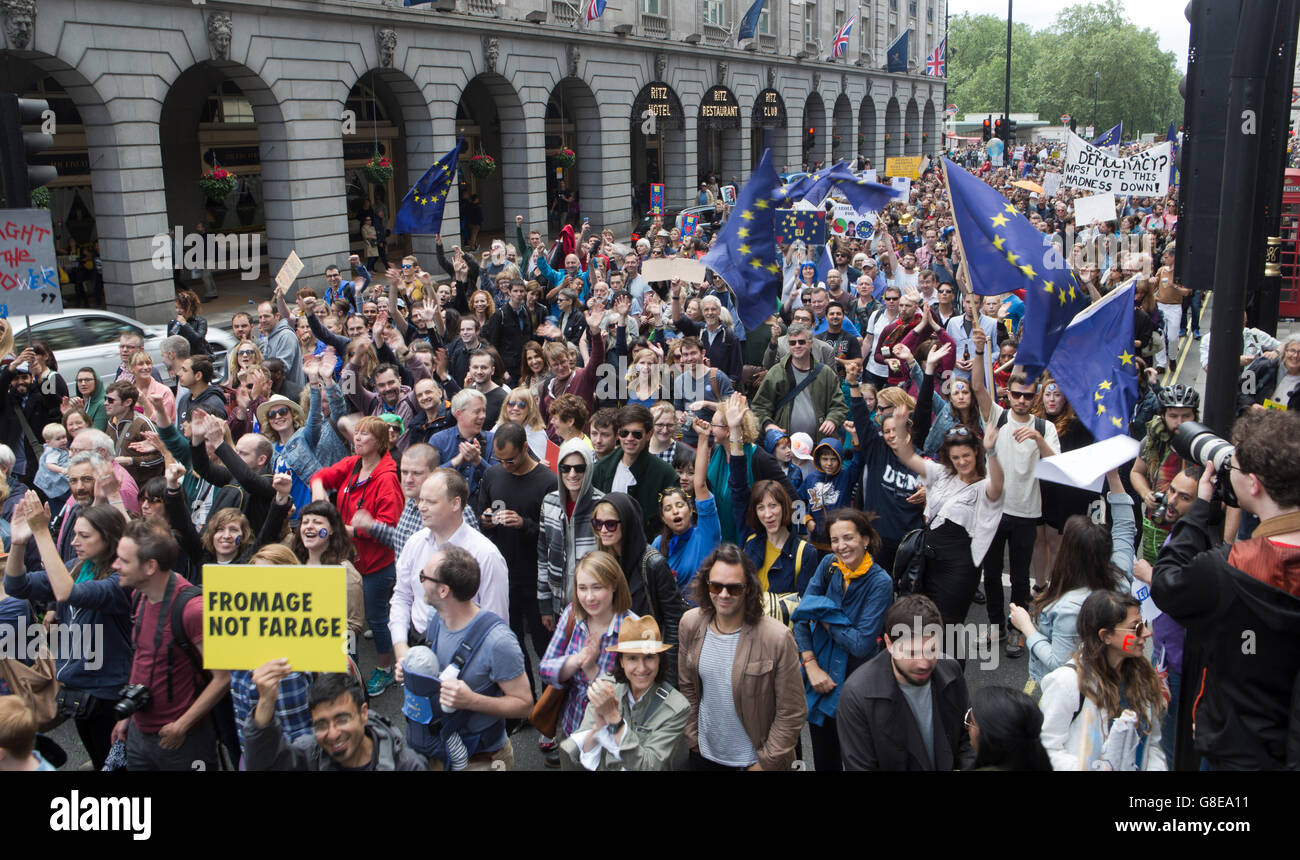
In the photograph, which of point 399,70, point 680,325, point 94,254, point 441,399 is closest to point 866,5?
point 399,70

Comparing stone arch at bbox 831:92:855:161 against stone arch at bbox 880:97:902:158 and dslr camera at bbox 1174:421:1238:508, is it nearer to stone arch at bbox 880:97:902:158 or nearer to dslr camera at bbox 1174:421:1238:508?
stone arch at bbox 880:97:902:158

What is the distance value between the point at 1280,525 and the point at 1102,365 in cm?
316

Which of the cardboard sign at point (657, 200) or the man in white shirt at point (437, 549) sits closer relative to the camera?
the man in white shirt at point (437, 549)

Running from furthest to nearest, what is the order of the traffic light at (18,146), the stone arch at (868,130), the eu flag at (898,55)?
the stone arch at (868,130) → the eu flag at (898,55) → the traffic light at (18,146)

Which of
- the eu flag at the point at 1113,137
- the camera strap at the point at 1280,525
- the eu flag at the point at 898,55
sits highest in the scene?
the eu flag at the point at 898,55

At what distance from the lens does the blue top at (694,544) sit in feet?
18.7

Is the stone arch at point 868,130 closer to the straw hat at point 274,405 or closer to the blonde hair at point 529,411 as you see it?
the blonde hair at point 529,411

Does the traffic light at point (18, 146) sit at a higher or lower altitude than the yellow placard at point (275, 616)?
higher

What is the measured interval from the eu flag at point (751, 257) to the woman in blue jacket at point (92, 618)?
6604 mm

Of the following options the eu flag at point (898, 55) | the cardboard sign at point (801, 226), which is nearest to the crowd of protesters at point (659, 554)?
the cardboard sign at point (801, 226)

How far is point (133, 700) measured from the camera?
437 centimetres

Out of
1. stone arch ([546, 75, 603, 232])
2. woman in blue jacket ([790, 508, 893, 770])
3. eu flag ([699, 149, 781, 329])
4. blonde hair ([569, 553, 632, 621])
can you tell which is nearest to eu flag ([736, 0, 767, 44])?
stone arch ([546, 75, 603, 232])

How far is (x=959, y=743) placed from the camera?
409 cm

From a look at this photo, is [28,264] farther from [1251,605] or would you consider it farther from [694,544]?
[1251,605]
